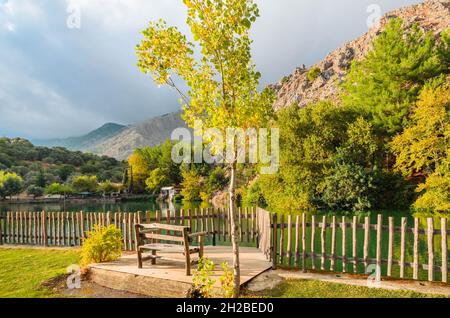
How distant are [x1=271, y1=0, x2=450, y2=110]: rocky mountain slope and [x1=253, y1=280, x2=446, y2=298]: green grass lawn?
Answer: 80.3 m

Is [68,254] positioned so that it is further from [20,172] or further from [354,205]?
[20,172]

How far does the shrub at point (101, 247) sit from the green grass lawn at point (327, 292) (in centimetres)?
506

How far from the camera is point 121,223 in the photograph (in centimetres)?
1265

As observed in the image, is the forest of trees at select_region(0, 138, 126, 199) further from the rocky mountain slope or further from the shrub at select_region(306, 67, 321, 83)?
the shrub at select_region(306, 67, 321, 83)

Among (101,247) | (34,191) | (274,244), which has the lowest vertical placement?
(34,191)

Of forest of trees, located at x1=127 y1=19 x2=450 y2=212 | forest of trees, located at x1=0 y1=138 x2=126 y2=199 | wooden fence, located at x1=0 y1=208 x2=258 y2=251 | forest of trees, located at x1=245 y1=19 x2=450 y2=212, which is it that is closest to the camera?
wooden fence, located at x1=0 y1=208 x2=258 y2=251

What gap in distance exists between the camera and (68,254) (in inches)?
480

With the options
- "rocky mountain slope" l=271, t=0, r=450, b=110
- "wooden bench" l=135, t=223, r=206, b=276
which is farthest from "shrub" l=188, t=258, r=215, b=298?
"rocky mountain slope" l=271, t=0, r=450, b=110

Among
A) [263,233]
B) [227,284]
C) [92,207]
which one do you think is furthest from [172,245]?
[92,207]

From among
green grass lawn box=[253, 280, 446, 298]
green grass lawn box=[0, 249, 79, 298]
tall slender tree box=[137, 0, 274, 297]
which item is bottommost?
green grass lawn box=[0, 249, 79, 298]

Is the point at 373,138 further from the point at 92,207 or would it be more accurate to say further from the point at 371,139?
the point at 92,207

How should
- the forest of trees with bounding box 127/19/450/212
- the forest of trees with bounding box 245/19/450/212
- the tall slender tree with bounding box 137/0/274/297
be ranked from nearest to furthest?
the tall slender tree with bounding box 137/0/274/297 < the forest of trees with bounding box 127/19/450/212 < the forest of trees with bounding box 245/19/450/212

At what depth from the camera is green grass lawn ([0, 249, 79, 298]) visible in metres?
7.96

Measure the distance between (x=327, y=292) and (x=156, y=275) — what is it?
4164 mm
